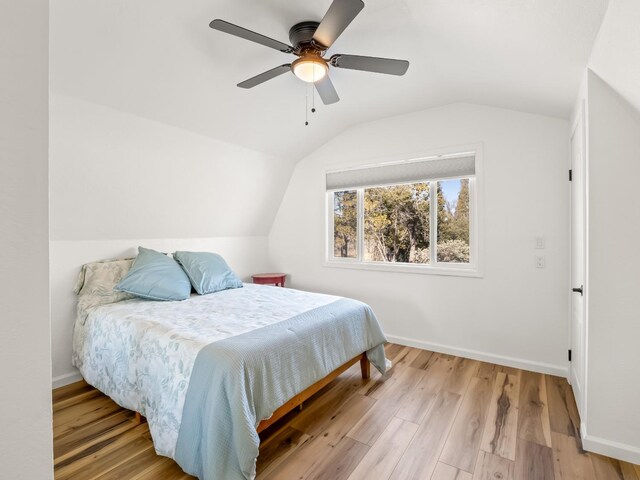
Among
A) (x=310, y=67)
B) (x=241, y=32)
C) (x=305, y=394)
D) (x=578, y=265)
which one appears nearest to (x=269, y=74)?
(x=310, y=67)

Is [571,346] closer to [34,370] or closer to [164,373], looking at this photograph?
[164,373]

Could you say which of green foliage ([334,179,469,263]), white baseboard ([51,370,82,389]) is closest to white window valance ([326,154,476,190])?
green foliage ([334,179,469,263])

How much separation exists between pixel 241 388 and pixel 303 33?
2.03 meters

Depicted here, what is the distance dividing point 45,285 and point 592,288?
2.45 metres

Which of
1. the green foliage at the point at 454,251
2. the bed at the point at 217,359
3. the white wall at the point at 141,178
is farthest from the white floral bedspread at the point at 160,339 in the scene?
the green foliage at the point at 454,251

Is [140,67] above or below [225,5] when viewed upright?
below

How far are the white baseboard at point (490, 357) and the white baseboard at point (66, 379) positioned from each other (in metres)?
2.97

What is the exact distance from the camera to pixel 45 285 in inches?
23.7

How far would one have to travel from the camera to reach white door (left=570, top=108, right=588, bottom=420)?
2.08m

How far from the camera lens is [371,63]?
6.24 ft

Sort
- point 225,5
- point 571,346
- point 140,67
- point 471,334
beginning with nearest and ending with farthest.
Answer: point 225,5
point 140,67
point 571,346
point 471,334

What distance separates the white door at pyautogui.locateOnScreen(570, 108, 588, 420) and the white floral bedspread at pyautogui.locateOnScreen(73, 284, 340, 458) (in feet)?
5.85

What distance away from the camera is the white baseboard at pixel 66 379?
2.63 m

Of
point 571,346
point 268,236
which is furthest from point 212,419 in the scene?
point 268,236
